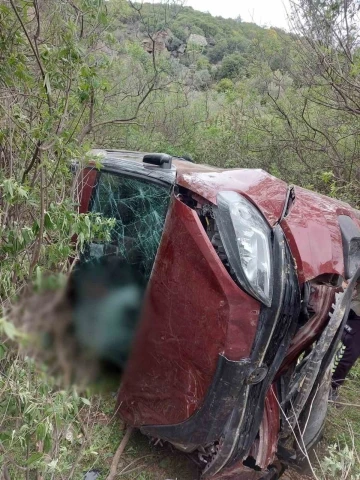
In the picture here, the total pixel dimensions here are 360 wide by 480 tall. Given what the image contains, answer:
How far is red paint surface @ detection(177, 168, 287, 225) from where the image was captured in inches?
101

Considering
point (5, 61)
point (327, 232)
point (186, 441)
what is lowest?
point (186, 441)

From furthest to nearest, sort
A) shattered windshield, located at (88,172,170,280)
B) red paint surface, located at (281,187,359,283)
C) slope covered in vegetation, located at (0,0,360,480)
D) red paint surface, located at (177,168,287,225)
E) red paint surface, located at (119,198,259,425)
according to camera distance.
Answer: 1. shattered windshield, located at (88,172,170,280)
2. red paint surface, located at (177,168,287,225)
3. red paint surface, located at (281,187,359,283)
4. red paint surface, located at (119,198,259,425)
5. slope covered in vegetation, located at (0,0,360,480)

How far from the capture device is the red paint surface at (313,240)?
239 cm

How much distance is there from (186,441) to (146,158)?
5.88ft

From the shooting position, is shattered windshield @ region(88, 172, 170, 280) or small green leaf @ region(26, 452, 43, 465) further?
A: shattered windshield @ region(88, 172, 170, 280)

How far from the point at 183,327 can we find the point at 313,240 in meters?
0.84

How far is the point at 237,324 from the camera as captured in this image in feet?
7.44

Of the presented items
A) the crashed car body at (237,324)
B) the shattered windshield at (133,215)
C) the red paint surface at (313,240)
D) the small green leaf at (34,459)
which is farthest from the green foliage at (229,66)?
the small green leaf at (34,459)

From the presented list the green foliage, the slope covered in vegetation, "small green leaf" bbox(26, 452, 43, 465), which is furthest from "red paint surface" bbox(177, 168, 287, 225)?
the green foliage

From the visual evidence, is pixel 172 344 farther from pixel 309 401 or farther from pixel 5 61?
pixel 5 61

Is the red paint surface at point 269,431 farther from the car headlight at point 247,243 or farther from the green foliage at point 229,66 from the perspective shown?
the green foliage at point 229,66

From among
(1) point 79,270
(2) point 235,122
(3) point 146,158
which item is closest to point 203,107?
(2) point 235,122

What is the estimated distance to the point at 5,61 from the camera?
213 cm

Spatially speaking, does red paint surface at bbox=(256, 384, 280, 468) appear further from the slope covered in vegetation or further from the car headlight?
the car headlight
